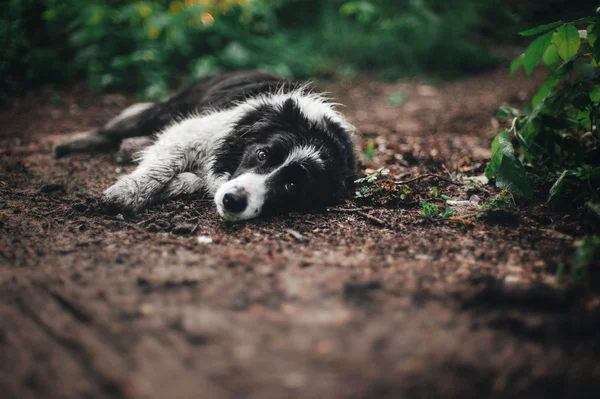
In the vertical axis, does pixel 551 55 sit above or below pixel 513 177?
above

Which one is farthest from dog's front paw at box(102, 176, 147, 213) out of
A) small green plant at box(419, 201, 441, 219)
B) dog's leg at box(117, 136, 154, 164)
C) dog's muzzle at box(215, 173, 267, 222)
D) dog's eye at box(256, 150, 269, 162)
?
small green plant at box(419, 201, 441, 219)

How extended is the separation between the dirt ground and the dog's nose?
0.48 feet

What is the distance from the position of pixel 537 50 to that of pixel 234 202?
7.76 ft

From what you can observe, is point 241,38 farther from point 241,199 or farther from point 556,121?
point 556,121

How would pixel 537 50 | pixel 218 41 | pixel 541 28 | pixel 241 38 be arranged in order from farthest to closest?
pixel 241 38 → pixel 218 41 → pixel 537 50 → pixel 541 28

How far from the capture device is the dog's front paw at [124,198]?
122 inches

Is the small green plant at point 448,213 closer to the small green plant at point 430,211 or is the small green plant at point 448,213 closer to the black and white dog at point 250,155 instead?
the small green plant at point 430,211

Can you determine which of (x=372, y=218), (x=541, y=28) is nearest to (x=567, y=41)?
(x=541, y=28)

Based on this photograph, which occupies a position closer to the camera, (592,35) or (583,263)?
(583,263)

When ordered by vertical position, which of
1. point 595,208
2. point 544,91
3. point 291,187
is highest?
point 544,91

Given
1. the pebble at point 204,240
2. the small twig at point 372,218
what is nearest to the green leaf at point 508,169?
the small twig at point 372,218

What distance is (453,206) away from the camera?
130 inches

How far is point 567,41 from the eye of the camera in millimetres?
2713

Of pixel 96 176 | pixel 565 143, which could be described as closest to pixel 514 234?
pixel 565 143
